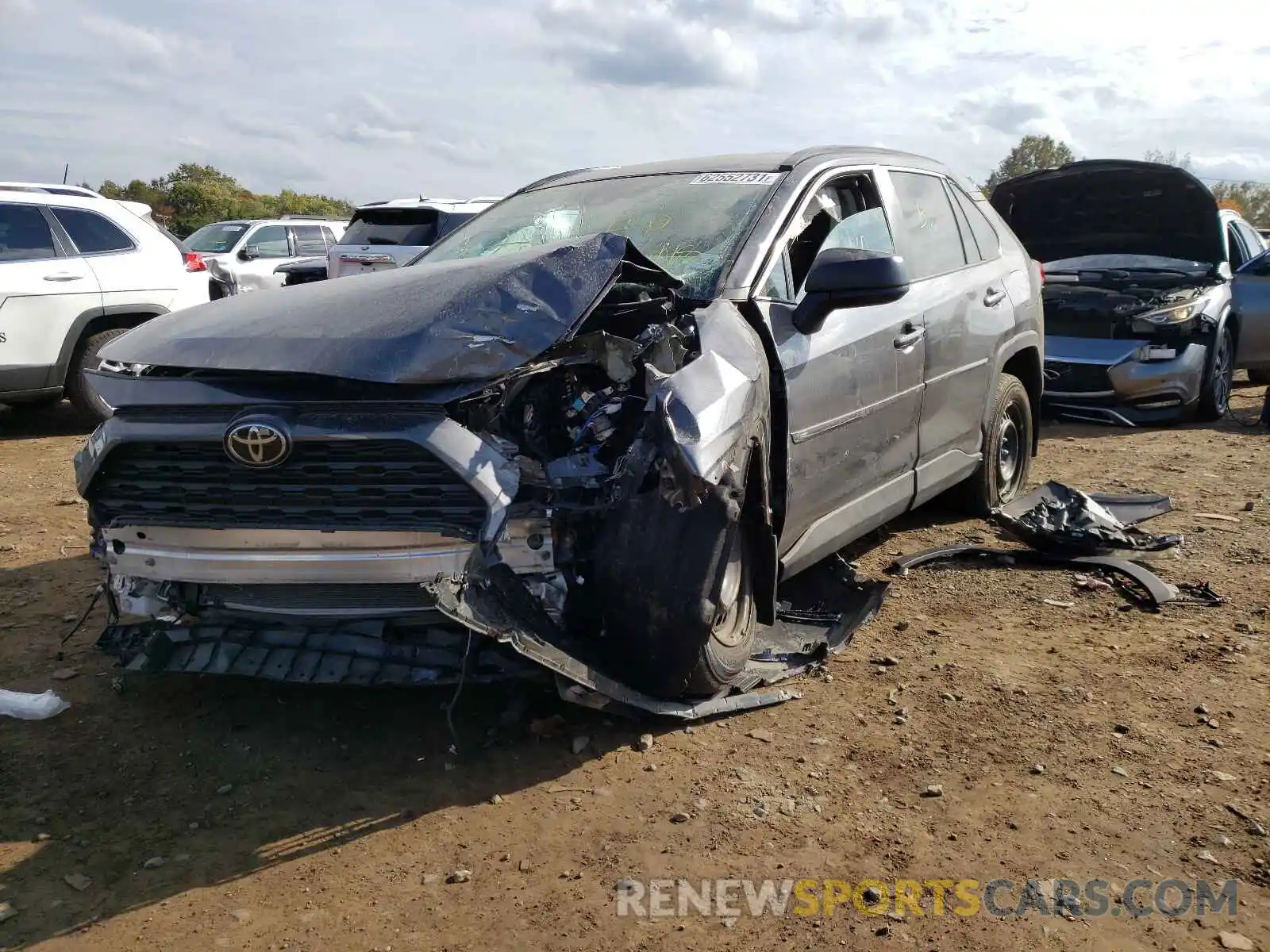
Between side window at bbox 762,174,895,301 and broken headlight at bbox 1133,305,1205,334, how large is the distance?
4.96 meters

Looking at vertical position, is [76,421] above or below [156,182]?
below

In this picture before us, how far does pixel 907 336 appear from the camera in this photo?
14.1 ft

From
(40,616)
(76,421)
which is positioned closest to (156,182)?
(76,421)

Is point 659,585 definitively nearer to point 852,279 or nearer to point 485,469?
point 485,469

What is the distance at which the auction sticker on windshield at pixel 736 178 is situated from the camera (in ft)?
13.4

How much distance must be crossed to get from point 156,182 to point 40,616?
3570cm

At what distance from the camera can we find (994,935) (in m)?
2.38

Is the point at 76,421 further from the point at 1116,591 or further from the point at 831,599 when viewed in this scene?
the point at 1116,591

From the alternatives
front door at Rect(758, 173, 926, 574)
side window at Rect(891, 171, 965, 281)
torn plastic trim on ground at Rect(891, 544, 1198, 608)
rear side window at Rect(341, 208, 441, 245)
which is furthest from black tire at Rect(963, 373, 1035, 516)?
rear side window at Rect(341, 208, 441, 245)

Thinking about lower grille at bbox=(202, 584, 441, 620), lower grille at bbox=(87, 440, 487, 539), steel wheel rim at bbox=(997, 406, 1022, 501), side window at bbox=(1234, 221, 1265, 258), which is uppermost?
side window at bbox=(1234, 221, 1265, 258)

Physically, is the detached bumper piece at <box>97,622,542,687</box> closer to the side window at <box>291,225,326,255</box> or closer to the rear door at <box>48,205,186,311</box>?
the rear door at <box>48,205,186,311</box>

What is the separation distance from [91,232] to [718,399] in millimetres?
6999

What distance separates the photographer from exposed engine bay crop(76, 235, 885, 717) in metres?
2.85

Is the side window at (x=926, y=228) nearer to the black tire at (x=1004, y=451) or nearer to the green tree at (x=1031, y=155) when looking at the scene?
the black tire at (x=1004, y=451)
